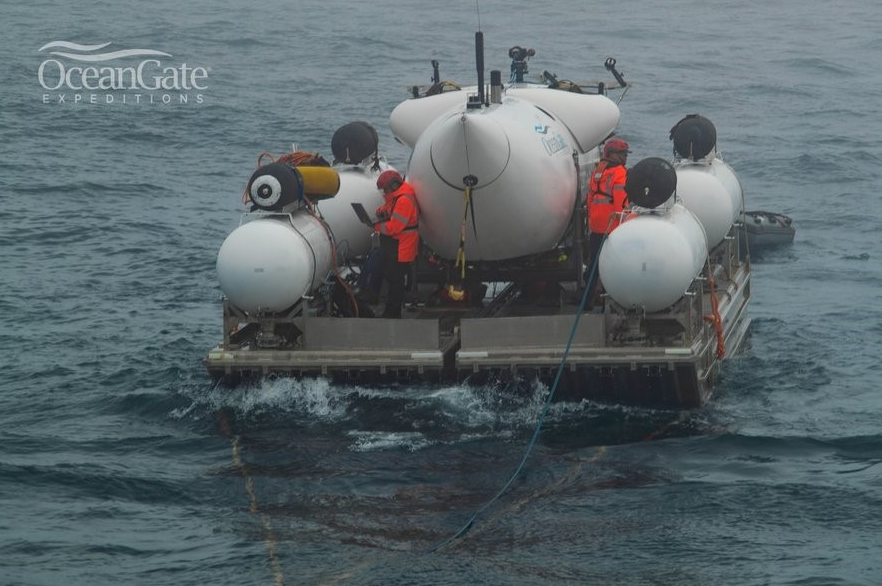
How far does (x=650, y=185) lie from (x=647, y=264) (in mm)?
1151

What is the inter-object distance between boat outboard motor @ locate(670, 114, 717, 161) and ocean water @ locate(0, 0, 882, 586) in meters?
2.51

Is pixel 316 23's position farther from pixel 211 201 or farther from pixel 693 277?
pixel 693 277

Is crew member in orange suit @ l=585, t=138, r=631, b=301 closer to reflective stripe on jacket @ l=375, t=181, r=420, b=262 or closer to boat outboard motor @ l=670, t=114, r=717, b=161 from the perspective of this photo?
reflective stripe on jacket @ l=375, t=181, r=420, b=262

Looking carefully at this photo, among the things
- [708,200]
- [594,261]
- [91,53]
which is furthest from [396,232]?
[91,53]

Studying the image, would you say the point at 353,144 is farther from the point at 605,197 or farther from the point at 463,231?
the point at 605,197

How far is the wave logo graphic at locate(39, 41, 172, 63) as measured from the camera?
39.8 metres

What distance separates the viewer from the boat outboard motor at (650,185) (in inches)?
606

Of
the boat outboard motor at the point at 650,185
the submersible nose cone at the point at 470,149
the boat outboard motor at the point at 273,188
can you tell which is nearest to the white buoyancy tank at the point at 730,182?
the boat outboard motor at the point at 650,185

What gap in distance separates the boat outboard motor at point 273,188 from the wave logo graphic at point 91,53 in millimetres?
25136

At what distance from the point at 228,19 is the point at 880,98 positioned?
19.9 metres

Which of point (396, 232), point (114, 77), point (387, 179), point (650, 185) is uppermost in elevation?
point (114, 77)

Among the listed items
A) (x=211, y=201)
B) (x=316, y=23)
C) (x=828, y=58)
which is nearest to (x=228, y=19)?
(x=316, y=23)

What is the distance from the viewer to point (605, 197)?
16.3 metres

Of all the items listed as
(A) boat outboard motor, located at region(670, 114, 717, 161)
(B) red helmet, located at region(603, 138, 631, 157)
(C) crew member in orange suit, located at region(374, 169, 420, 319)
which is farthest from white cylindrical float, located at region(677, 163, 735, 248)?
(C) crew member in orange suit, located at region(374, 169, 420, 319)
